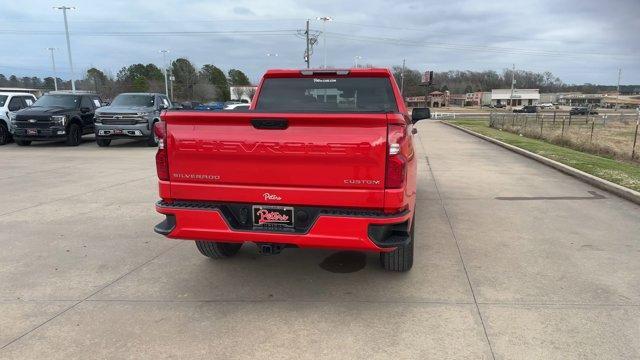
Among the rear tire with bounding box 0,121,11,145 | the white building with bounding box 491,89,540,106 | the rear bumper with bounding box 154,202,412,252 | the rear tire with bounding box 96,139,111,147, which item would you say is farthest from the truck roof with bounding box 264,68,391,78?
the white building with bounding box 491,89,540,106

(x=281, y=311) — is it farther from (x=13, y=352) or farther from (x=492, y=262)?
(x=492, y=262)

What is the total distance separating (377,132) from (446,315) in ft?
5.11

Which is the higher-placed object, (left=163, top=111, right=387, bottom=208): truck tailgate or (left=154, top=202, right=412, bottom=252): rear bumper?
(left=163, top=111, right=387, bottom=208): truck tailgate

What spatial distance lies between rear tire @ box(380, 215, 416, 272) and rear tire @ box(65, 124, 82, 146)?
15.1 m

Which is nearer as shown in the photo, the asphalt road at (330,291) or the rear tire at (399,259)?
the asphalt road at (330,291)

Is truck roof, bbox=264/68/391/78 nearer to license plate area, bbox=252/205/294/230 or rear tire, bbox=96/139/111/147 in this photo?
license plate area, bbox=252/205/294/230

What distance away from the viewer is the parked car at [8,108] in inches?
662

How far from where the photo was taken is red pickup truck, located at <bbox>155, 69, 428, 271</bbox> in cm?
334

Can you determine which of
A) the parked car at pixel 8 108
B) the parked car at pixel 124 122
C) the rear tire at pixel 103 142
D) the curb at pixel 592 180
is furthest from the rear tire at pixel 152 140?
the curb at pixel 592 180

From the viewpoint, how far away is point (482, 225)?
6148mm

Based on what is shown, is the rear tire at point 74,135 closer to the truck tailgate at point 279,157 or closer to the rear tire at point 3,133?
the rear tire at point 3,133

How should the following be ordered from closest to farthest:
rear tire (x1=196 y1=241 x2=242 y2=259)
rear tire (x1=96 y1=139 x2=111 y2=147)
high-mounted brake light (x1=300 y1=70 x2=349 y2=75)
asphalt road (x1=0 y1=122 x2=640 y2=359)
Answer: asphalt road (x1=0 y1=122 x2=640 y2=359)
rear tire (x1=196 y1=241 x2=242 y2=259)
high-mounted brake light (x1=300 y1=70 x2=349 y2=75)
rear tire (x1=96 y1=139 x2=111 y2=147)

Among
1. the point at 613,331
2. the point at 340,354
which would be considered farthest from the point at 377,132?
the point at 613,331

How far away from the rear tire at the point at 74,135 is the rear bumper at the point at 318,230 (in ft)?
47.8
